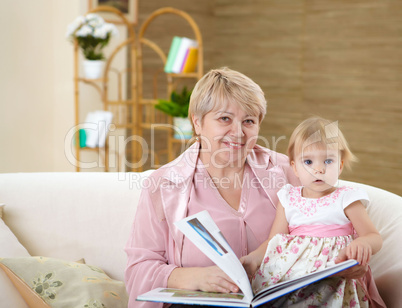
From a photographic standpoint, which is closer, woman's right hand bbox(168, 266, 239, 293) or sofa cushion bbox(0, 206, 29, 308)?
woman's right hand bbox(168, 266, 239, 293)

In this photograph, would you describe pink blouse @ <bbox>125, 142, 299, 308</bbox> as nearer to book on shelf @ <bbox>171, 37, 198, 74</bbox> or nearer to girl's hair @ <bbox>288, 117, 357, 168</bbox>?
girl's hair @ <bbox>288, 117, 357, 168</bbox>

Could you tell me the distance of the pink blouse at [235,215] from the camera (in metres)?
1.91

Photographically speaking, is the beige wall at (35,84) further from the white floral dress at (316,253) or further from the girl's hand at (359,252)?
the girl's hand at (359,252)

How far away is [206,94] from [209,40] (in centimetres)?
415

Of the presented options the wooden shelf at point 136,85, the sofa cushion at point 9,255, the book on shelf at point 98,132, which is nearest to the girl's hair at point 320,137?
the sofa cushion at point 9,255

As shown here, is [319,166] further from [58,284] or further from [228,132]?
[58,284]

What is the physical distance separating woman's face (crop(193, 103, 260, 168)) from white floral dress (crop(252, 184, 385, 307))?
0.29m

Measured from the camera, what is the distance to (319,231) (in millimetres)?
1750

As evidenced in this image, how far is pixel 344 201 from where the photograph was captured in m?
1.72

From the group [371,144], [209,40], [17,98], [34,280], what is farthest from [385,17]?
[34,280]

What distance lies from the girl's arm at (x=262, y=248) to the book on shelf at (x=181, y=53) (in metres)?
2.56

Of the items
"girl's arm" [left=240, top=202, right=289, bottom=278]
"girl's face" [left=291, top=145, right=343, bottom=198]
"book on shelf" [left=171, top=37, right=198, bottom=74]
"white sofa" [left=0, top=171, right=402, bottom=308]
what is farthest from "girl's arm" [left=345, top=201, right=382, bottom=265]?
"book on shelf" [left=171, top=37, right=198, bottom=74]

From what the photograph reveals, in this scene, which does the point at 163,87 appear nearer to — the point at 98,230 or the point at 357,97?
the point at 357,97

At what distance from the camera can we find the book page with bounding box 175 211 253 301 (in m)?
1.48
